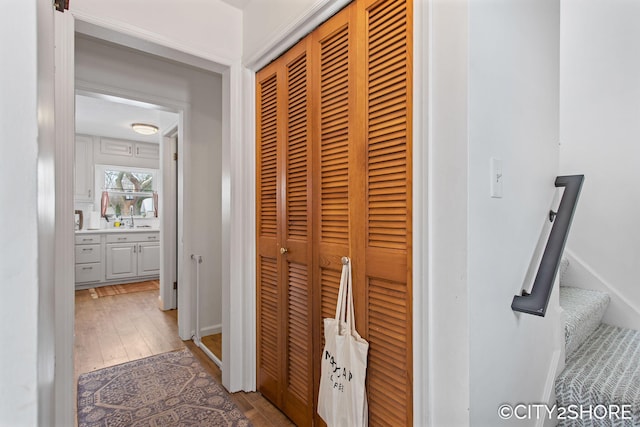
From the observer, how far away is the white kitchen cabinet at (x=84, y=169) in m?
5.06

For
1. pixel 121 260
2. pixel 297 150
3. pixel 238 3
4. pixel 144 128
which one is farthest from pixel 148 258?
pixel 297 150

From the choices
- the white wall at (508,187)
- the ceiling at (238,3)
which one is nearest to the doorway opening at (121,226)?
the ceiling at (238,3)

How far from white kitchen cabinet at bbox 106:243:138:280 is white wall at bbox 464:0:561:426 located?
5.51 m

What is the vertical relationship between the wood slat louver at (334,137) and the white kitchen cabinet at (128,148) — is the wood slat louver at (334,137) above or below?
below

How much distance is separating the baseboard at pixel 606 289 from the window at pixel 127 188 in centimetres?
635

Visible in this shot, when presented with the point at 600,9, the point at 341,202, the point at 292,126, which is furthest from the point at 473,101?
the point at 600,9

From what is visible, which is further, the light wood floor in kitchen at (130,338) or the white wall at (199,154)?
the white wall at (199,154)

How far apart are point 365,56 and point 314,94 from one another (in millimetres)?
362

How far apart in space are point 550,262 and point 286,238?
1.21m

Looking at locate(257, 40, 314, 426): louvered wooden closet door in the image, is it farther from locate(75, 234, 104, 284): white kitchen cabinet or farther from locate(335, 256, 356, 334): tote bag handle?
locate(75, 234, 104, 284): white kitchen cabinet

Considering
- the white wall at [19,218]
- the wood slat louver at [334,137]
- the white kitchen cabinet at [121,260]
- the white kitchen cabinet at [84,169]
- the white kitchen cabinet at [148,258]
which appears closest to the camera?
the white wall at [19,218]

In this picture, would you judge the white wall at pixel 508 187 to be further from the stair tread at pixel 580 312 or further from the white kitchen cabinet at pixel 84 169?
the white kitchen cabinet at pixel 84 169

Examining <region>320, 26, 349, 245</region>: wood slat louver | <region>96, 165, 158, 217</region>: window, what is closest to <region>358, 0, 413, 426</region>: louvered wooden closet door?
<region>320, 26, 349, 245</region>: wood slat louver

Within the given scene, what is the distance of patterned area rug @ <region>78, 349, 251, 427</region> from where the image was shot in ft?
5.78
